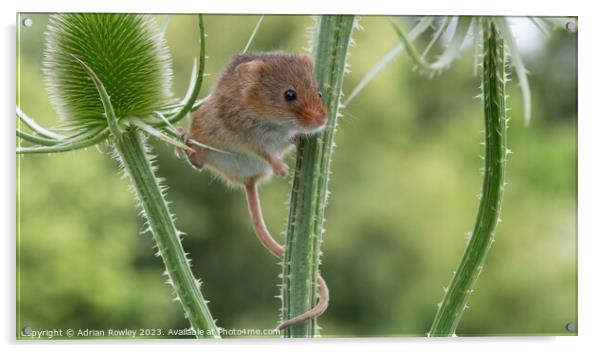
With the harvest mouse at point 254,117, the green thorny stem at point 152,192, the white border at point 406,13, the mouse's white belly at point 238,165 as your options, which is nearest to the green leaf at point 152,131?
the green thorny stem at point 152,192

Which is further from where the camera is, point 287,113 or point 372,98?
point 372,98

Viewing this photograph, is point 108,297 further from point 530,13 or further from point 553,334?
point 530,13

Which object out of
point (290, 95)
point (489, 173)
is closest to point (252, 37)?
point (290, 95)

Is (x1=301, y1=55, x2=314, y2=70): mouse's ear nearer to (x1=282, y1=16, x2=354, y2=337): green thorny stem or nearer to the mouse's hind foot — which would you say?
(x1=282, y1=16, x2=354, y2=337): green thorny stem

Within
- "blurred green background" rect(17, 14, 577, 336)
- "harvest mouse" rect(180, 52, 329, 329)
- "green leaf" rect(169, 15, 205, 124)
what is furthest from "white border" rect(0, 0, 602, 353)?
"green leaf" rect(169, 15, 205, 124)

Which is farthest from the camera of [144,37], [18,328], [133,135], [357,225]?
[357,225]

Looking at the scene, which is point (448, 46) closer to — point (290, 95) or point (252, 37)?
point (290, 95)

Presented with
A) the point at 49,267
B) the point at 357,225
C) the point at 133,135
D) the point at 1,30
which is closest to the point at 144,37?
the point at 133,135
